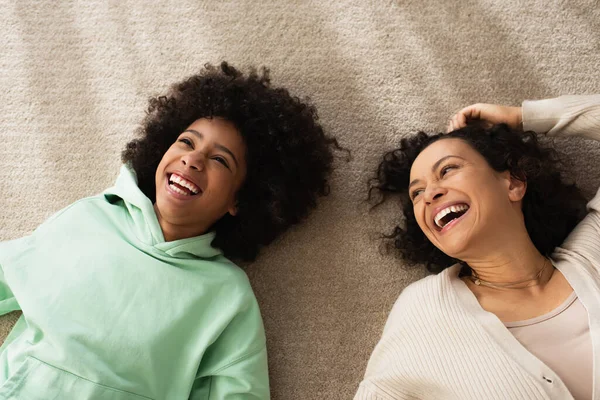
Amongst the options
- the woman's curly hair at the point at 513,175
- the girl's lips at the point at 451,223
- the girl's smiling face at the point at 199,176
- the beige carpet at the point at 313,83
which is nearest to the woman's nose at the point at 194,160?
the girl's smiling face at the point at 199,176

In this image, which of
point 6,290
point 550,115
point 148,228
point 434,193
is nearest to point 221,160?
point 148,228

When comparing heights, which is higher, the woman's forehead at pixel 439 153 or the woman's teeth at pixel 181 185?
the woman's forehead at pixel 439 153

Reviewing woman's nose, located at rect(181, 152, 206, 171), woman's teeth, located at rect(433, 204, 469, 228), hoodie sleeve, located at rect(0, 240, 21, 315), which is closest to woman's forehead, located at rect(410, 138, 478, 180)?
woman's teeth, located at rect(433, 204, 469, 228)

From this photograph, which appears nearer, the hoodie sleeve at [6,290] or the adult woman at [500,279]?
the adult woman at [500,279]

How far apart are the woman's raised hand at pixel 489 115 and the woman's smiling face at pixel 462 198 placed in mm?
142

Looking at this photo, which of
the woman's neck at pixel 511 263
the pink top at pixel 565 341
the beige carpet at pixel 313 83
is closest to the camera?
the pink top at pixel 565 341

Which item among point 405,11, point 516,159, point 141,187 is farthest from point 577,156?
point 141,187

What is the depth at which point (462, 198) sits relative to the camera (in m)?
1.09

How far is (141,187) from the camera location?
1363 mm

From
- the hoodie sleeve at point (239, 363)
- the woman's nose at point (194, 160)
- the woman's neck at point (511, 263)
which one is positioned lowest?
the hoodie sleeve at point (239, 363)

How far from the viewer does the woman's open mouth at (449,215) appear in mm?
1098

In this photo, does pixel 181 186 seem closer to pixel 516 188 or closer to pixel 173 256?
pixel 173 256

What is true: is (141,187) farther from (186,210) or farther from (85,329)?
(85,329)

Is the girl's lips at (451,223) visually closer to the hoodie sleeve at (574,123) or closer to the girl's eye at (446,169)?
the girl's eye at (446,169)
